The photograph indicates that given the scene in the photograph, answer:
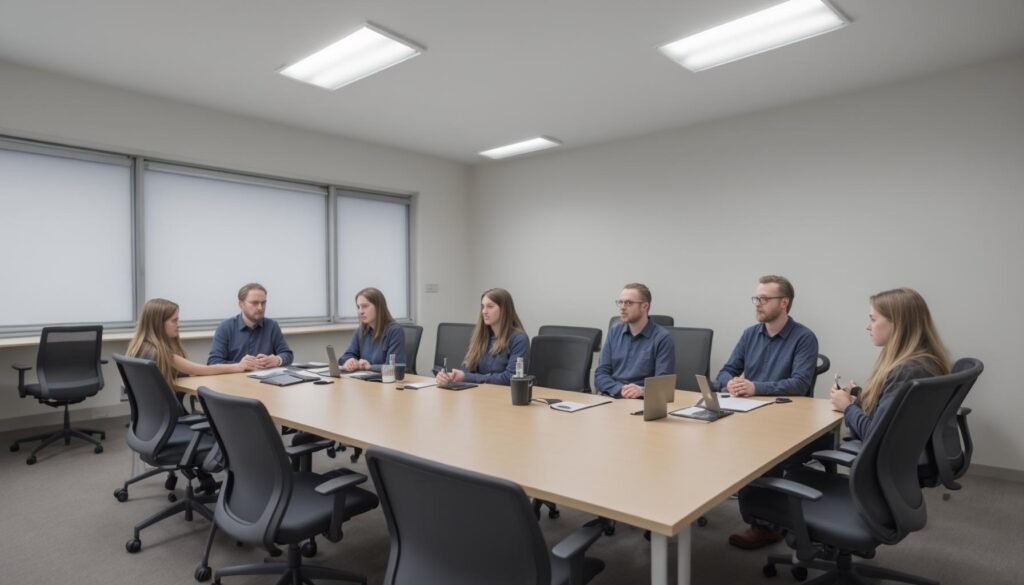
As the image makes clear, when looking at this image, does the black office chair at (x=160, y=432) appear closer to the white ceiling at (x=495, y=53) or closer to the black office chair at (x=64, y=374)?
the black office chair at (x=64, y=374)

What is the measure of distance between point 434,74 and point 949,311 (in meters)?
4.02

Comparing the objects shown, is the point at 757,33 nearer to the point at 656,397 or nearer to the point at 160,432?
the point at 656,397

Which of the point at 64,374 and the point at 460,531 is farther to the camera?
the point at 64,374

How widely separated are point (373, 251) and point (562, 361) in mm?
3739

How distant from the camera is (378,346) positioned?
3982mm

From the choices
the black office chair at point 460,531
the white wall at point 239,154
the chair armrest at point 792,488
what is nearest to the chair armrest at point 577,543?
the black office chair at point 460,531

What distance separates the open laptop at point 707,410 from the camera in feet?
7.70

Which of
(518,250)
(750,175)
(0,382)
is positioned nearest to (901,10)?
(750,175)

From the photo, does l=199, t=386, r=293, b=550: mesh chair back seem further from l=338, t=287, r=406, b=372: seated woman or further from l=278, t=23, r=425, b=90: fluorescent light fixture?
l=278, t=23, r=425, b=90: fluorescent light fixture

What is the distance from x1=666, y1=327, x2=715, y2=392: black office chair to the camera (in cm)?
381

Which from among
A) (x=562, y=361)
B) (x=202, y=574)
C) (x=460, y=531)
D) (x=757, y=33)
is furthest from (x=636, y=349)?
(x=202, y=574)

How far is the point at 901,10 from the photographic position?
10.4 feet

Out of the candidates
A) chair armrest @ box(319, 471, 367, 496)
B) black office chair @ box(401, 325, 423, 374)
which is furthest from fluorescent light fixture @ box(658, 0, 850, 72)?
chair armrest @ box(319, 471, 367, 496)

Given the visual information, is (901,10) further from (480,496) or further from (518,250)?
(518,250)
